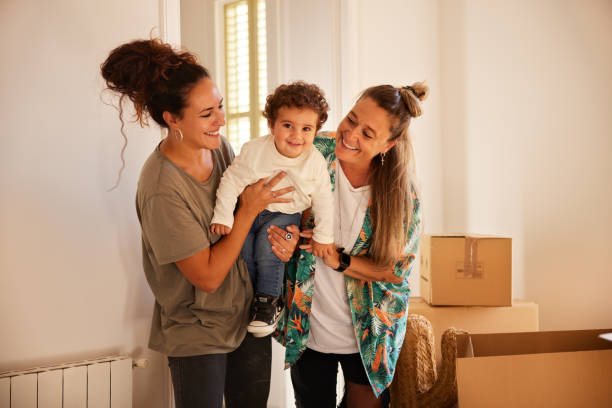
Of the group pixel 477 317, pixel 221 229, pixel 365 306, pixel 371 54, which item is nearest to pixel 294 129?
pixel 221 229

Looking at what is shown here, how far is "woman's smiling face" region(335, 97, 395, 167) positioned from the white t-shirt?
98 mm

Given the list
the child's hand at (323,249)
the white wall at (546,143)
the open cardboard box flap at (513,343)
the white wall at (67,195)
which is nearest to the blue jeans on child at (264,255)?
the child's hand at (323,249)

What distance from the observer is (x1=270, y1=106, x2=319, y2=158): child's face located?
1358mm

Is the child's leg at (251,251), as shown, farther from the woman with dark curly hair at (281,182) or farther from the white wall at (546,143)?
the white wall at (546,143)

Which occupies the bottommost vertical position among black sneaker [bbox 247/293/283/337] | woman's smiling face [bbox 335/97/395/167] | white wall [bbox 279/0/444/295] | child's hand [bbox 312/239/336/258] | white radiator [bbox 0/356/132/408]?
white radiator [bbox 0/356/132/408]

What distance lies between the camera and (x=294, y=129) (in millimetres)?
1368

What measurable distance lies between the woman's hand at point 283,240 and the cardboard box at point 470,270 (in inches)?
35.2

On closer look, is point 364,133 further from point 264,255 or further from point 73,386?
point 73,386

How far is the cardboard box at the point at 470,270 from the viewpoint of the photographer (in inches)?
80.1

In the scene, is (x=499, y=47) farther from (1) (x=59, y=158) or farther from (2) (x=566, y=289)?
(1) (x=59, y=158)

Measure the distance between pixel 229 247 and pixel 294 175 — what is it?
32 cm

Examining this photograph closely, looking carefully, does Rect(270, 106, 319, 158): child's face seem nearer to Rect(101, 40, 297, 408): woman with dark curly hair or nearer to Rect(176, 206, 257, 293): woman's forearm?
Rect(101, 40, 297, 408): woman with dark curly hair

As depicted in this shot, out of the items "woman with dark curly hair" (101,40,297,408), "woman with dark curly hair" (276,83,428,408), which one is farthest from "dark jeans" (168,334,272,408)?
"woman with dark curly hair" (276,83,428,408)

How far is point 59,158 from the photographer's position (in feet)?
5.08
